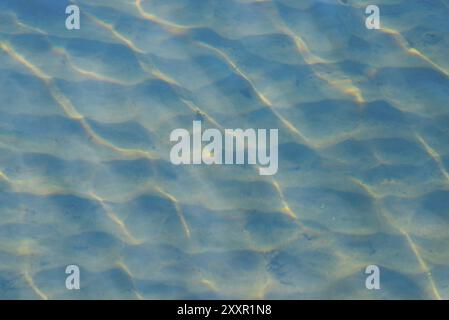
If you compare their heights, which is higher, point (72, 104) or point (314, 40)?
point (314, 40)

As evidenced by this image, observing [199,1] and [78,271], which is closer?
[78,271]

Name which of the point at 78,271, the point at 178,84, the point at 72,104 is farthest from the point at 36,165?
the point at 178,84

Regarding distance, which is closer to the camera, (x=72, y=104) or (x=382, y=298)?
(x=382, y=298)

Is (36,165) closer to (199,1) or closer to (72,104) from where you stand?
(72,104)

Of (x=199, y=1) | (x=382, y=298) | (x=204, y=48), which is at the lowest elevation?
(x=382, y=298)

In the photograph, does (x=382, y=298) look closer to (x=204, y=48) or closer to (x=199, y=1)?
(x=204, y=48)

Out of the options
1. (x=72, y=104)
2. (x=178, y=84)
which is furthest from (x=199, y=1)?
(x=72, y=104)
